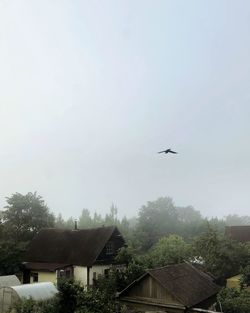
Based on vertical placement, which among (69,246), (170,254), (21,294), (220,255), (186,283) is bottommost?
(21,294)

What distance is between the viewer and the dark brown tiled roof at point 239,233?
171ft

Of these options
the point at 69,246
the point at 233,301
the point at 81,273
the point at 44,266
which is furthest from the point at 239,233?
the point at 233,301

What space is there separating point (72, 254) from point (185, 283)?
54.6ft

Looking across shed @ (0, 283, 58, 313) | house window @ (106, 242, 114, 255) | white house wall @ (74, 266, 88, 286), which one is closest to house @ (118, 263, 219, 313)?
shed @ (0, 283, 58, 313)

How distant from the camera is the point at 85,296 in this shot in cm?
2339

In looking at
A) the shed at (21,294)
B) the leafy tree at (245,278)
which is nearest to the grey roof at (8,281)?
the shed at (21,294)

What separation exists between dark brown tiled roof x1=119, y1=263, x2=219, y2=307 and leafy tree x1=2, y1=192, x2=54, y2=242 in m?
29.9

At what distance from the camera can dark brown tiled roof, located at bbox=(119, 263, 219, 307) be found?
2539 centimetres

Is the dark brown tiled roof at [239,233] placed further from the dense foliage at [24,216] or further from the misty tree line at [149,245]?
the dense foliage at [24,216]

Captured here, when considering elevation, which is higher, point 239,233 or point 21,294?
point 239,233

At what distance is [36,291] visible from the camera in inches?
1059

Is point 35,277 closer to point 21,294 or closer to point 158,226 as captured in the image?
point 21,294

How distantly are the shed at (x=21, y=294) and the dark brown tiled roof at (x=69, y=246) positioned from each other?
1185 cm

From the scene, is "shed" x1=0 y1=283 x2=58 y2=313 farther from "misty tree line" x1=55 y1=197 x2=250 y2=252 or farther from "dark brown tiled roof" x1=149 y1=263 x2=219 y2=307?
"misty tree line" x1=55 y1=197 x2=250 y2=252
